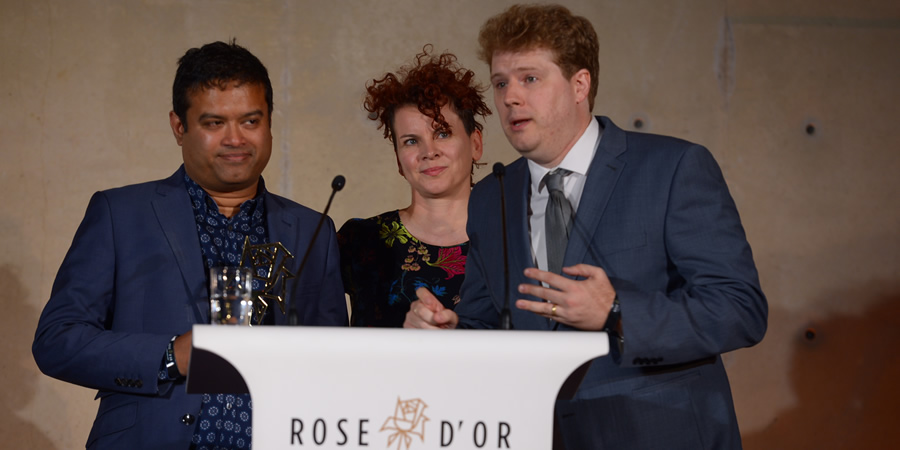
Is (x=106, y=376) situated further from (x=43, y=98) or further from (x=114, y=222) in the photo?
Result: (x=43, y=98)

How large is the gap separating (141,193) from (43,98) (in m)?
2.30

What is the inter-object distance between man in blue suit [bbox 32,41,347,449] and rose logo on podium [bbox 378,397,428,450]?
0.73 meters

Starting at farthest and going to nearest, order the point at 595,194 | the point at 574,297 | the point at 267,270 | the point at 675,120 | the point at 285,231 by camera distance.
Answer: the point at 675,120, the point at 285,231, the point at 267,270, the point at 595,194, the point at 574,297

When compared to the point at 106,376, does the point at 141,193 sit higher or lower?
higher

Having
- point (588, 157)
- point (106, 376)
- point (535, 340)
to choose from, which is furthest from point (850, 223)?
point (106, 376)

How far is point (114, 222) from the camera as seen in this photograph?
2514 millimetres

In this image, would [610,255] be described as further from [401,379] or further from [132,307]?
[132,307]

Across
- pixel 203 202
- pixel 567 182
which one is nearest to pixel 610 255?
pixel 567 182

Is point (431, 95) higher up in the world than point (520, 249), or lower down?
higher up

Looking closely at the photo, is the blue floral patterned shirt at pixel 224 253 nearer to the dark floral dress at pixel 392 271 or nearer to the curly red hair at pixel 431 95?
the dark floral dress at pixel 392 271

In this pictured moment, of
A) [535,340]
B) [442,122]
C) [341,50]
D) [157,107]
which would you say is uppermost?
[341,50]

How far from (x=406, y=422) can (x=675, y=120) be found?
3.58 metres

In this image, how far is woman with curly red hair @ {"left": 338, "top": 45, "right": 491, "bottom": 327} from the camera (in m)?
3.24

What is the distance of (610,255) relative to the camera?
2.16 metres
